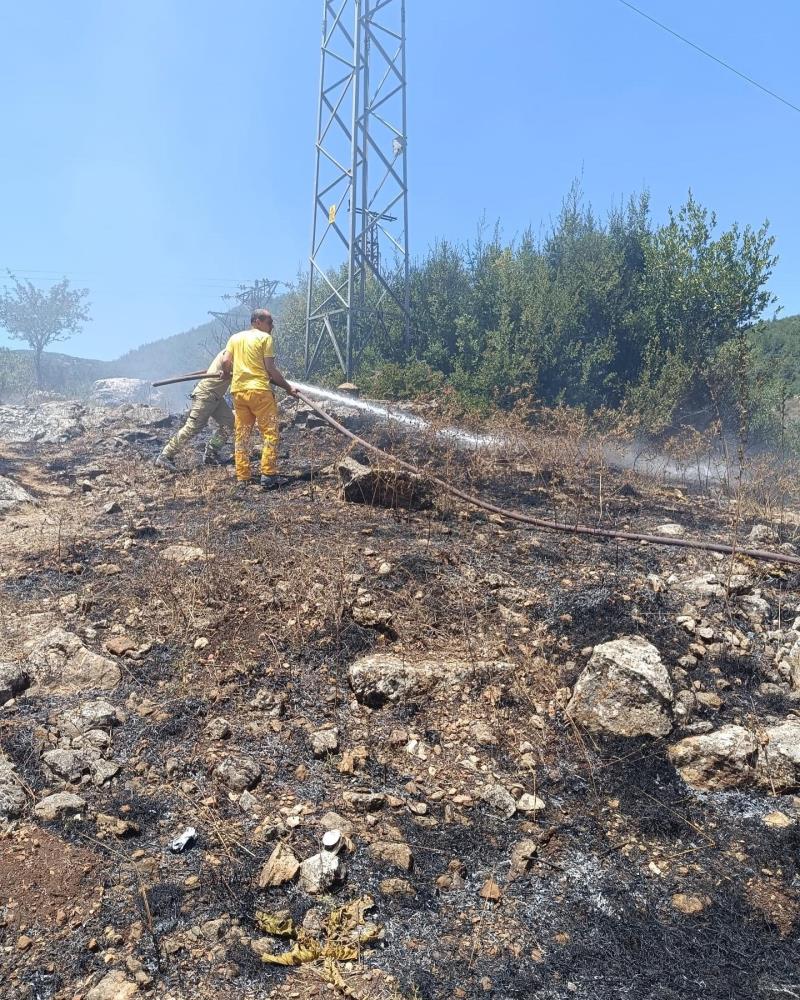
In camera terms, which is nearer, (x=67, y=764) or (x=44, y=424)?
(x=67, y=764)

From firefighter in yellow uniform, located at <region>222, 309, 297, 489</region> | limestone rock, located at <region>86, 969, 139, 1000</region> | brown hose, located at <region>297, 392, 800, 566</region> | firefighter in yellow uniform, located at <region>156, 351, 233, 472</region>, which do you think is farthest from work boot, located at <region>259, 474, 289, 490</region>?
limestone rock, located at <region>86, 969, 139, 1000</region>

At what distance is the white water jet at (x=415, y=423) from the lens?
7.13 metres

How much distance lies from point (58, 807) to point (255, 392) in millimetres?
4189

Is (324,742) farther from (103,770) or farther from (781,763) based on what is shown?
(781,763)

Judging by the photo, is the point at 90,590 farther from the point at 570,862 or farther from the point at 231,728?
the point at 570,862

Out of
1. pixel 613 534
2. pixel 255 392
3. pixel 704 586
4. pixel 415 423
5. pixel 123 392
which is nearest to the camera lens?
pixel 704 586

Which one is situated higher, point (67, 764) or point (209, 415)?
point (209, 415)

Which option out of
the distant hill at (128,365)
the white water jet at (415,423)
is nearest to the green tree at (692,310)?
the white water jet at (415,423)

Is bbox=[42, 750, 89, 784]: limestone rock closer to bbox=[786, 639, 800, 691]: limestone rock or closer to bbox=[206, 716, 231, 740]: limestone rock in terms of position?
bbox=[206, 716, 231, 740]: limestone rock

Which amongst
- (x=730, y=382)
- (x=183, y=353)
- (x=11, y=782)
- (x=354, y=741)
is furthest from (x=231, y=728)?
(x=183, y=353)

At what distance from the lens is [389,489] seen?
522 centimetres

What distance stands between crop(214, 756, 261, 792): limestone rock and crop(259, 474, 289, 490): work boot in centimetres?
363

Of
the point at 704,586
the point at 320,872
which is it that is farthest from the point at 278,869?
the point at 704,586

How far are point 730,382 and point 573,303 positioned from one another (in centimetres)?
312
